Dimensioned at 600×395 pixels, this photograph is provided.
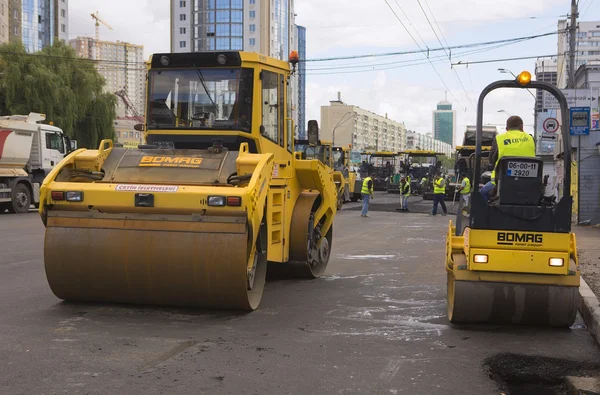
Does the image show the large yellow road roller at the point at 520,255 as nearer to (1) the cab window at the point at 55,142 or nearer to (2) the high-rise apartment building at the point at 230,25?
(1) the cab window at the point at 55,142

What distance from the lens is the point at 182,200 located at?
6676mm

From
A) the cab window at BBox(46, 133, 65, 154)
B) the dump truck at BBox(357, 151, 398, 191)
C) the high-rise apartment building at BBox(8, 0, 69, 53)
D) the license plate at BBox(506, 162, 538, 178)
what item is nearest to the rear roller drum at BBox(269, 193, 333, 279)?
the license plate at BBox(506, 162, 538, 178)

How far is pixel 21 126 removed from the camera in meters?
24.2

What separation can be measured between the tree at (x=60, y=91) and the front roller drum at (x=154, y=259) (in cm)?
3415

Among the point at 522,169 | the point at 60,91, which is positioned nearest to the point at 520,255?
the point at 522,169

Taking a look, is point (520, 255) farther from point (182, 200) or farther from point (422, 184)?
point (422, 184)

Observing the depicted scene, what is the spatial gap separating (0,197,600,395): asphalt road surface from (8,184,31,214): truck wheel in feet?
52.9

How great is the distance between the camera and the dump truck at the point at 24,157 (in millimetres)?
23547

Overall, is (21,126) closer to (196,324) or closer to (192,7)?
(196,324)

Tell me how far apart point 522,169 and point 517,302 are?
128cm

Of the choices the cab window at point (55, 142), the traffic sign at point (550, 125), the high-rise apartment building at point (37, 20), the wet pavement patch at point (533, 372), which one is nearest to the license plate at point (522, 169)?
the wet pavement patch at point (533, 372)

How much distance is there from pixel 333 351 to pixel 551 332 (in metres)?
2.37

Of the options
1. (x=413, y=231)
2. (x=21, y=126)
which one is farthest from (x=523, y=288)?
(x=21, y=126)

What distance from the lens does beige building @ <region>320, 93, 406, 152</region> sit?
496ft
